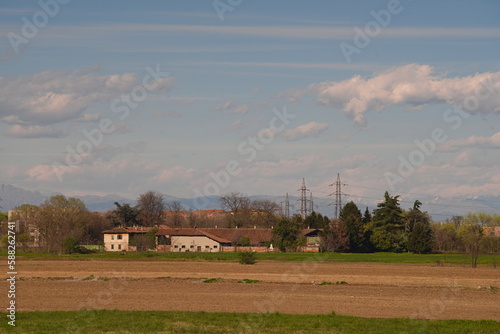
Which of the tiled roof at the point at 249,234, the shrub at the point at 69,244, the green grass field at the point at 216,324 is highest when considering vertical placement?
the tiled roof at the point at 249,234

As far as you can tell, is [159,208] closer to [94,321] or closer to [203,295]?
[203,295]

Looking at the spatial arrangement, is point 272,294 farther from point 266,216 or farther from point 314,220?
point 266,216

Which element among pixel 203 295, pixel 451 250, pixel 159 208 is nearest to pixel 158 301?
pixel 203 295

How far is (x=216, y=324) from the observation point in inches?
976

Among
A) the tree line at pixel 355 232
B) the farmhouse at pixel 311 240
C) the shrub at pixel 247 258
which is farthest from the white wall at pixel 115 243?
the shrub at pixel 247 258

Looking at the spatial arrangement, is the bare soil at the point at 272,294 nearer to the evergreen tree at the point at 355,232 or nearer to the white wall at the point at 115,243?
the evergreen tree at the point at 355,232

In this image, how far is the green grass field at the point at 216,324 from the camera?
23.5 metres

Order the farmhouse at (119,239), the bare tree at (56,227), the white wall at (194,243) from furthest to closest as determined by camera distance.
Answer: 1. the farmhouse at (119,239)
2. the white wall at (194,243)
3. the bare tree at (56,227)

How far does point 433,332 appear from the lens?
926 inches

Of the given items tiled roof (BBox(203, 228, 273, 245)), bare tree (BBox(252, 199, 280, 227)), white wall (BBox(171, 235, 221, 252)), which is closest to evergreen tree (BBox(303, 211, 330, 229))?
bare tree (BBox(252, 199, 280, 227))

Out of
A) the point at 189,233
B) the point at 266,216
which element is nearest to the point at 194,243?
the point at 189,233

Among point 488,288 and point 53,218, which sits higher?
point 53,218

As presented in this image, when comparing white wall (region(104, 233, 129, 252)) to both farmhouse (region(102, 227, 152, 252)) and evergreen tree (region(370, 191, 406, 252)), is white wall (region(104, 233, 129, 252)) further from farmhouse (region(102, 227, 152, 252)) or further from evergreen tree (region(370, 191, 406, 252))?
evergreen tree (region(370, 191, 406, 252))

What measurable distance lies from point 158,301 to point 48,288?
10.6m
